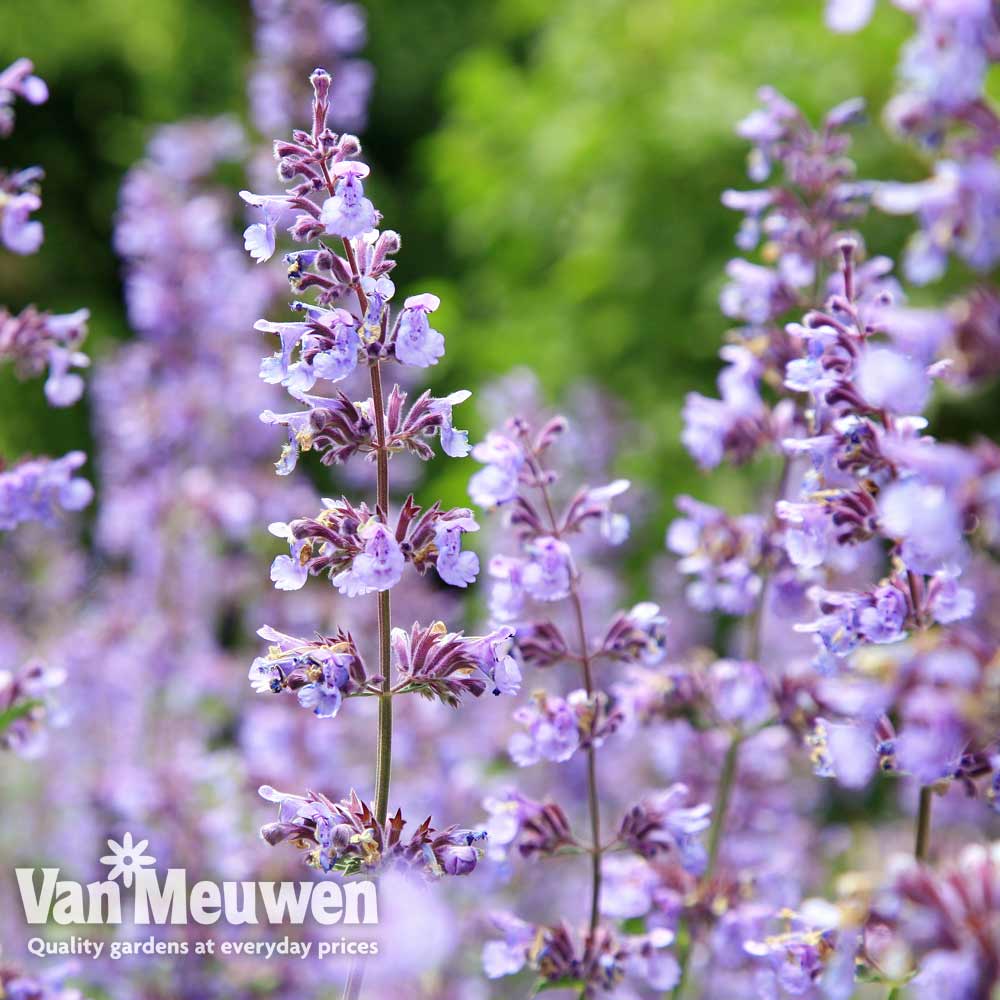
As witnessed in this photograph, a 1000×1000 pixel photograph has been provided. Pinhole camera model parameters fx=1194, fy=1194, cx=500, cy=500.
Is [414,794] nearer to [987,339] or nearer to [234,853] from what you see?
[234,853]

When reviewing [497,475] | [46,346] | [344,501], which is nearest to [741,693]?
[497,475]

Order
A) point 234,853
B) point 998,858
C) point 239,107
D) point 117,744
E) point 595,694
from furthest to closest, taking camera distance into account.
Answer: point 239,107
point 117,744
point 234,853
point 595,694
point 998,858

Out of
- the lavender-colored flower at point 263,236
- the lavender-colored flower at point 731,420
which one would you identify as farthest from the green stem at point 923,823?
the lavender-colored flower at point 263,236

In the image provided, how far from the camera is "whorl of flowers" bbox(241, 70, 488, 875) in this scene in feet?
6.33

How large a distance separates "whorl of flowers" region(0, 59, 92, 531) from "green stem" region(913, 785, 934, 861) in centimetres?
185

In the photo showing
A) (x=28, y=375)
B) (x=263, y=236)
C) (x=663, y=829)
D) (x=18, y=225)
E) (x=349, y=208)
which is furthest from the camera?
(x=28, y=375)

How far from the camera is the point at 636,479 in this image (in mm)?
6641

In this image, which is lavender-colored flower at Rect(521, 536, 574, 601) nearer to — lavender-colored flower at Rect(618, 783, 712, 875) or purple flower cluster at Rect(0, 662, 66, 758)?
lavender-colored flower at Rect(618, 783, 712, 875)

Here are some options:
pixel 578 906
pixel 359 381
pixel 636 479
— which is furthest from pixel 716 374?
pixel 578 906

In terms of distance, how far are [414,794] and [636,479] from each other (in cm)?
284

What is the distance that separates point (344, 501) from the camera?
2.04m

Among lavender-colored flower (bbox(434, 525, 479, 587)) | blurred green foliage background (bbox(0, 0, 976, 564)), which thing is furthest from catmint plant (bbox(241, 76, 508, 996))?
blurred green foliage background (bbox(0, 0, 976, 564))

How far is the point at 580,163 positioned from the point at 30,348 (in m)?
4.55

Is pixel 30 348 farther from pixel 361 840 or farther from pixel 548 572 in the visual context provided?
pixel 361 840
